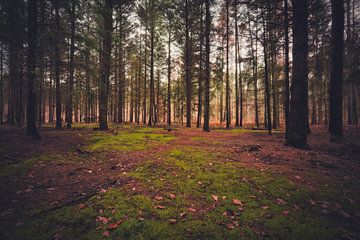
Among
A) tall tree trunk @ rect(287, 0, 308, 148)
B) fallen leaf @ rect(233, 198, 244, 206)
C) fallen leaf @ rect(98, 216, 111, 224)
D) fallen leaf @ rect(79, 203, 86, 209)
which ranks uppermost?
tall tree trunk @ rect(287, 0, 308, 148)

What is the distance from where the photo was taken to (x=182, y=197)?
325cm

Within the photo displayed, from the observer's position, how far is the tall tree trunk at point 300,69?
648 cm

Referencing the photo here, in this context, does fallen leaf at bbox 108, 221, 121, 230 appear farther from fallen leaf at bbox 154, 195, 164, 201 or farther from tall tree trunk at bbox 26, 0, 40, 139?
tall tree trunk at bbox 26, 0, 40, 139

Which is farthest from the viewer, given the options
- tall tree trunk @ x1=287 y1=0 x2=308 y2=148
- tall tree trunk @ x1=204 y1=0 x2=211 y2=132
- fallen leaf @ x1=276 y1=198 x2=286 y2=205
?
tall tree trunk @ x1=204 y1=0 x2=211 y2=132

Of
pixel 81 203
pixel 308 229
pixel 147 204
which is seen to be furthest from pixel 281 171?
pixel 81 203

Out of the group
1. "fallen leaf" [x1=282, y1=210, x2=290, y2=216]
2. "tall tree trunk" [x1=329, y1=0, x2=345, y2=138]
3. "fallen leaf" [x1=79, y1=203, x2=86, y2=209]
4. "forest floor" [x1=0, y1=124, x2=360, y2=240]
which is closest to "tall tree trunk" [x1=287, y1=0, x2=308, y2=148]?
"forest floor" [x1=0, y1=124, x2=360, y2=240]

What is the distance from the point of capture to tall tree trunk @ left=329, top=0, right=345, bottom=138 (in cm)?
789

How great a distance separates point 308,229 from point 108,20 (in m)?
15.2

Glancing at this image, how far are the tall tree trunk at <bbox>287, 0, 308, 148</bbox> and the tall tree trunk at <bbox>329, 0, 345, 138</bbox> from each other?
3157 millimetres

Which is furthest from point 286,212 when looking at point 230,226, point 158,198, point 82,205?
point 82,205

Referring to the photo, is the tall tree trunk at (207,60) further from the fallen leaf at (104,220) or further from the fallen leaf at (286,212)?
the fallen leaf at (104,220)

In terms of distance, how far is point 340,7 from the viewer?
7.81m

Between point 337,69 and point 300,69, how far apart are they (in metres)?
3.64

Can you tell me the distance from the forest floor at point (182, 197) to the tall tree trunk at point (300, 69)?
153 centimetres
